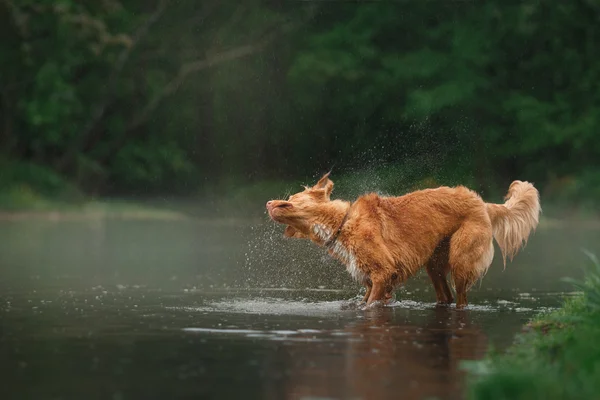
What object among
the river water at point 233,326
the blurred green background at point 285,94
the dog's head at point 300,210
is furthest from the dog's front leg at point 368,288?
the blurred green background at point 285,94

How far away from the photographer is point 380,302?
39.0 ft

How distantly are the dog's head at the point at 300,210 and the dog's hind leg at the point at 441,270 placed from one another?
1.34m

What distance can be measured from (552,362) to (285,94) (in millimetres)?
35567

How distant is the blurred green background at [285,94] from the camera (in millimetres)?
37938

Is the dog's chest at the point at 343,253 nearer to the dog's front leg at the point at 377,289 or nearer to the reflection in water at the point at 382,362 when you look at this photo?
the dog's front leg at the point at 377,289

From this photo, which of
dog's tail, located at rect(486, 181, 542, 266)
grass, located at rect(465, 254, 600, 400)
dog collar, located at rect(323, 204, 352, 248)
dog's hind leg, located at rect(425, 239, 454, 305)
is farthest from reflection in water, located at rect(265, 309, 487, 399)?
dog's tail, located at rect(486, 181, 542, 266)

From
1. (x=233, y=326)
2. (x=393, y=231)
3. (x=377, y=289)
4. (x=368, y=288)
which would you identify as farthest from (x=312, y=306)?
(x=233, y=326)

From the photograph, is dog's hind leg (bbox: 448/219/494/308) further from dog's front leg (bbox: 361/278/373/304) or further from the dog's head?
the dog's head

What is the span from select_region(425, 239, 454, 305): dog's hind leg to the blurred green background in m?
22.0

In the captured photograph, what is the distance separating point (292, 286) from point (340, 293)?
3.69 ft

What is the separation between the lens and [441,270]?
12.7 m

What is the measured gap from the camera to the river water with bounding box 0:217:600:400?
7172 mm

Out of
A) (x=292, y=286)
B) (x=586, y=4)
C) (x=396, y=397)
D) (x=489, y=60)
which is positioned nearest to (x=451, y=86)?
(x=489, y=60)

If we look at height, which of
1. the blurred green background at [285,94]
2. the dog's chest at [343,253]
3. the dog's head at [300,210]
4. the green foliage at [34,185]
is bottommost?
the dog's chest at [343,253]
